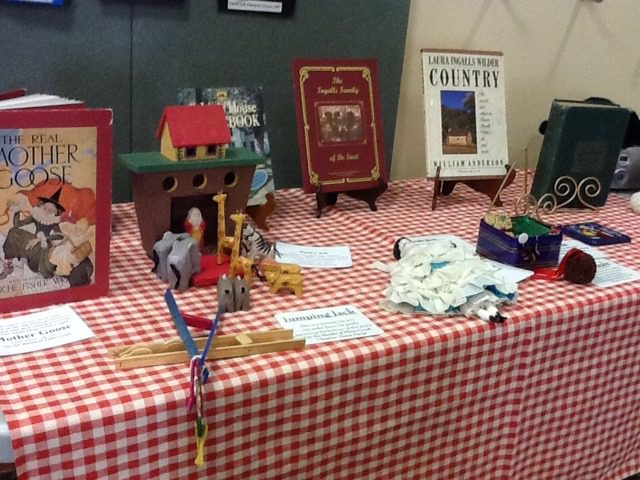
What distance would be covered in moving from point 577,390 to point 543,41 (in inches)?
47.9

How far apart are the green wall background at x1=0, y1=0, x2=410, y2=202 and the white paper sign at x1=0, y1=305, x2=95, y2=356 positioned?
583mm

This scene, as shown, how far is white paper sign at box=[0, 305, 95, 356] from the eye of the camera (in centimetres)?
96

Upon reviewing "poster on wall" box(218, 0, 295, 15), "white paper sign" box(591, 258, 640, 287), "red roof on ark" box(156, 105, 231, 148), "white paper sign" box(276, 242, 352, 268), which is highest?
"poster on wall" box(218, 0, 295, 15)

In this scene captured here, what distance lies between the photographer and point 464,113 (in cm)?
174

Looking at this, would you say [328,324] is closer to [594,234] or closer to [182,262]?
[182,262]

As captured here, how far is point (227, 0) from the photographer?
5.13 ft

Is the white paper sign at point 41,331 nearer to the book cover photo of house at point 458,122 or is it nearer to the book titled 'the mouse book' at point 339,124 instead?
the book titled 'the mouse book' at point 339,124

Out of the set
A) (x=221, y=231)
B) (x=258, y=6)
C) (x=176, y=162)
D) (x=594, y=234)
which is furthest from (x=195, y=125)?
(x=594, y=234)

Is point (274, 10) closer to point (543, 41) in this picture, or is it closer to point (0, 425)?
point (543, 41)

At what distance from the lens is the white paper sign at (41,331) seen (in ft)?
3.14

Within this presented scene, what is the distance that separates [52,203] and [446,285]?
1.98 feet

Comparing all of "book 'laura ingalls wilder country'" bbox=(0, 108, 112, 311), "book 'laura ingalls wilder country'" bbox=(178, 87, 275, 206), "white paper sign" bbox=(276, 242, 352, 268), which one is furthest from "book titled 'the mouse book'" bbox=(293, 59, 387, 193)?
"book 'laura ingalls wilder country'" bbox=(0, 108, 112, 311)

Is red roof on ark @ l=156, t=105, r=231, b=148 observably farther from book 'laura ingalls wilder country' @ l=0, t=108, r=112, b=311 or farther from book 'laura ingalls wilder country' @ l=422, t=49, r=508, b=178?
book 'laura ingalls wilder country' @ l=422, t=49, r=508, b=178

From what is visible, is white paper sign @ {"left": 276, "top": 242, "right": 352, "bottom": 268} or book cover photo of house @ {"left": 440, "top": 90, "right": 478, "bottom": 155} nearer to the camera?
white paper sign @ {"left": 276, "top": 242, "right": 352, "bottom": 268}
